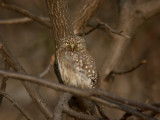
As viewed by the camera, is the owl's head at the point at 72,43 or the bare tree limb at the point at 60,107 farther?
the owl's head at the point at 72,43

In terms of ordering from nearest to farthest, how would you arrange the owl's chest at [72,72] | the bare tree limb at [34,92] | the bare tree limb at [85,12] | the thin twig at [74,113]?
the thin twig at [74,113], the bare tree limb at [34,92], the owl's chest at [72,72], the bare tree limb at [85,12]

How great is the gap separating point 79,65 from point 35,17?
1.20 metres

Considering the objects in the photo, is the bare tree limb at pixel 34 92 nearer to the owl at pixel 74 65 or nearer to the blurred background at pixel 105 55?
the owl at pixel 74 65

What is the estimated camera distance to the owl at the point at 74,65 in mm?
3004

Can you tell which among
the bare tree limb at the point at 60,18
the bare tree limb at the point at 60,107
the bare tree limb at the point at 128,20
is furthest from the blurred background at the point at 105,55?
the bare tree limb at the point at 60,107

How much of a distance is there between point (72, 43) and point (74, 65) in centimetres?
24

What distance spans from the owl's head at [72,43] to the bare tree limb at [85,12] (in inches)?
11.4

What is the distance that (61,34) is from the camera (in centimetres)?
317

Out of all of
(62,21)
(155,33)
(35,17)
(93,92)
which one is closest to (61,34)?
(62,21)

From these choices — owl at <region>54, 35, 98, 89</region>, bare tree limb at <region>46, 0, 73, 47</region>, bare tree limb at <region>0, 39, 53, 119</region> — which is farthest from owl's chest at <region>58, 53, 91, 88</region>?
bare tree limb at <region>0, 39, 53, 119</region>

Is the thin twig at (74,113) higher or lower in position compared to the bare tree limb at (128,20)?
lower

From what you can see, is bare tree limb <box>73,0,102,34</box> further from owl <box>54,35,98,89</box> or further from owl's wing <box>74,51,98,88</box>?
owl's wing <box>74,51,98,88</box>

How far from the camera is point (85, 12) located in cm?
337

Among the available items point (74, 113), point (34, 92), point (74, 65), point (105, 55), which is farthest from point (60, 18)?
point (105, 55)
